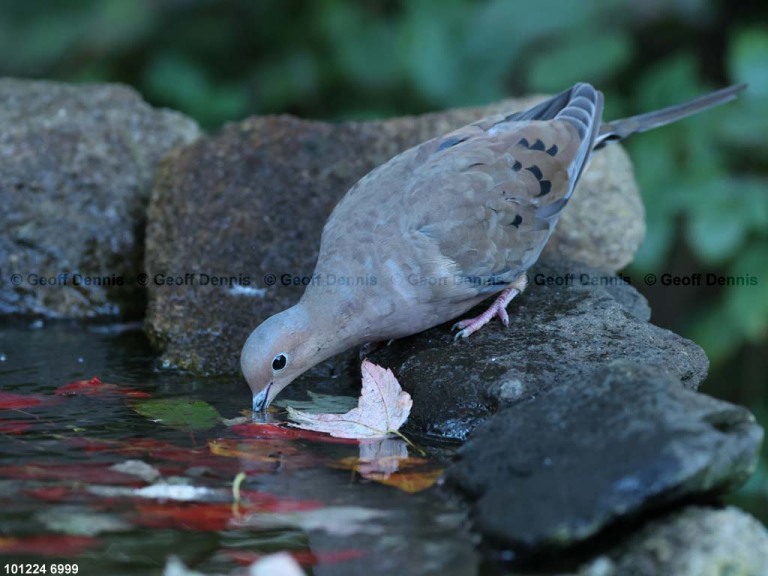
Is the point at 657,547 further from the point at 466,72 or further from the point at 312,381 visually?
the point at 466,72

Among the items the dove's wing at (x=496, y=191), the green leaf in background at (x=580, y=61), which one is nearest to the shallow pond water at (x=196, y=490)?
the dove's wing at (x=496, y=191)

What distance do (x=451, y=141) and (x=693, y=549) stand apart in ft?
7.68

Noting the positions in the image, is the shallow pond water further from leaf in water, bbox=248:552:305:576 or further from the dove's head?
leaf in water, bbox=248:552:305:576

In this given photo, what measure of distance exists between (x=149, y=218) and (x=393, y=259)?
1503 millimetres

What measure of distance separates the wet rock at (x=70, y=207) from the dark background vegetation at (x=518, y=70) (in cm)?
119

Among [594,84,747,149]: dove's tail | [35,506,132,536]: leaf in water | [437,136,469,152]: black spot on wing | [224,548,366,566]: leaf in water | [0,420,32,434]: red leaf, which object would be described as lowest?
[224,548,366,566]: leaf in water

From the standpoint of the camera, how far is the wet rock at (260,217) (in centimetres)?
423

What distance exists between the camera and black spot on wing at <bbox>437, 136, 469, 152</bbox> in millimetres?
4176

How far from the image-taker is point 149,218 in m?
4.67

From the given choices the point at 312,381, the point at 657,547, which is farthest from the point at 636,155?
the point at 657,547

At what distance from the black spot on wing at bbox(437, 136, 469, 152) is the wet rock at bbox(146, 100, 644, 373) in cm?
68

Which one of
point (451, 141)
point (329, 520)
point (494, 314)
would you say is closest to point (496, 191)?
point (451, 141)

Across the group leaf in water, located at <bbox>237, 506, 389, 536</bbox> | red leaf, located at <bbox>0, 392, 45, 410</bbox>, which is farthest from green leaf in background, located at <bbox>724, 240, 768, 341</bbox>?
red leaf, located at <bbox>0, 392, 45, 410</bbox>

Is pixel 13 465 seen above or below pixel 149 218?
below
